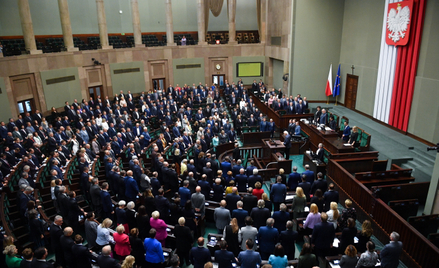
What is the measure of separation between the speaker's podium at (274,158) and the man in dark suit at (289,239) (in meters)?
4.87

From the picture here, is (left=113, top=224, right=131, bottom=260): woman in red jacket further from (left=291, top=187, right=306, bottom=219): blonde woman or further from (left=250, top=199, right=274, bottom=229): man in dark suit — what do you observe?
(left=291, top=187, right=306, bottom=219): blonde woman

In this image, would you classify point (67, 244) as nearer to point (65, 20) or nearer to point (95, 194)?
point (95, 194)

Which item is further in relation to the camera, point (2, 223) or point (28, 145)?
point (28, 145)

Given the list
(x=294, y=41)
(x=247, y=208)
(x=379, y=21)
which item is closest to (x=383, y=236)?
(x=247, y=208)

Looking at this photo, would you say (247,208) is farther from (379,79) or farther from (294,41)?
(294,41)

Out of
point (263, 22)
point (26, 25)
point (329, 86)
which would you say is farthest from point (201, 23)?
point (26, 25)

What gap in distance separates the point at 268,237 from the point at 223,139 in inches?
286

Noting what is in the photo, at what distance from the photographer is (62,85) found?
16672 mm

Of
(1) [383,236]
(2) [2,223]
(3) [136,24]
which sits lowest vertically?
(1) [383,236]

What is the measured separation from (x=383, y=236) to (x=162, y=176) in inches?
230

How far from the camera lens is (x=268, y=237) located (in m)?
5.46

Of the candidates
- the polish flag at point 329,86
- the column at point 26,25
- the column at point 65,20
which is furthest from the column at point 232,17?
the column at point 26,25

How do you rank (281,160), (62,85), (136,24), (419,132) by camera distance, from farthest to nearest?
(136,24) → (62,85) → (419,132) → (281,160)

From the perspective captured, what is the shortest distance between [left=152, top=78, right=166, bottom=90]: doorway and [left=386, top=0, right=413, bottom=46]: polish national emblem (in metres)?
14.9
